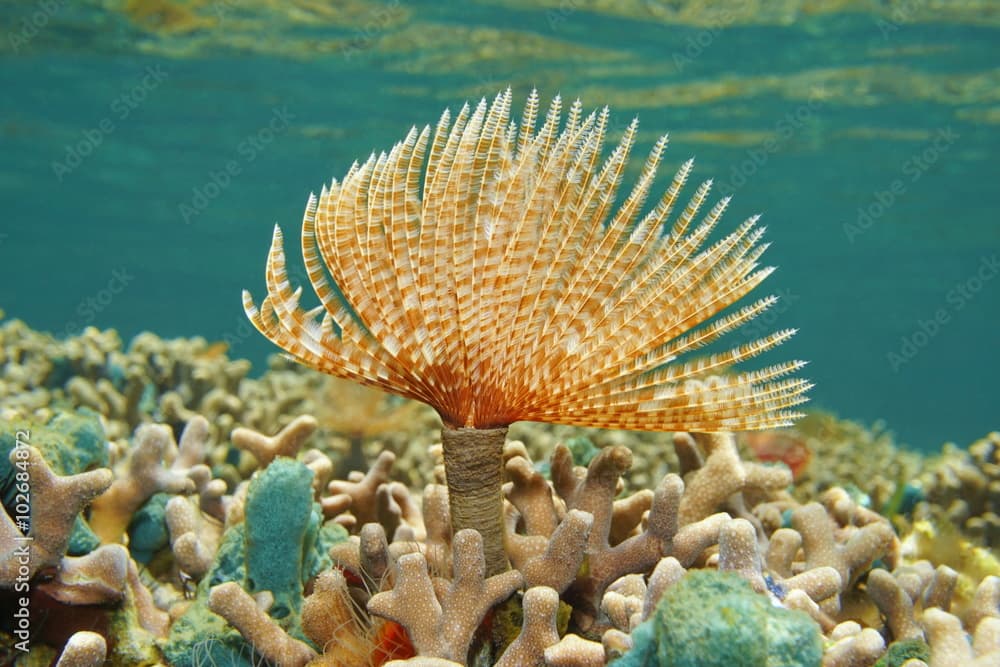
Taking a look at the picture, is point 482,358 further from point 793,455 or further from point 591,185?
point 793,455

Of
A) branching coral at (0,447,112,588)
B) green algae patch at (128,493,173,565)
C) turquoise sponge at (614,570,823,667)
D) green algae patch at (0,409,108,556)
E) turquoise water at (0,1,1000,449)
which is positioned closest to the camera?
turquoise sponge at (614,570,823,667)

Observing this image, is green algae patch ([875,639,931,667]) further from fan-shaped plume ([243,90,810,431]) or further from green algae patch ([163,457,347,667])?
green algae patch ([163,457,347,667])

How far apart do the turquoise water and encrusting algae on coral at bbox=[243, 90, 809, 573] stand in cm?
293

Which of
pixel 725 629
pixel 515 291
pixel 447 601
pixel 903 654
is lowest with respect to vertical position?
pixel 447 601

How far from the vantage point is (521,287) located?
2.38 m

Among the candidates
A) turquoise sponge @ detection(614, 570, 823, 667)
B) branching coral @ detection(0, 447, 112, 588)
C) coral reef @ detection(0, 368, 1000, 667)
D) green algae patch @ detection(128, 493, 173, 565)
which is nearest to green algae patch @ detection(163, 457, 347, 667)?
coral reef @ detection(0, 368, 1000, 667)

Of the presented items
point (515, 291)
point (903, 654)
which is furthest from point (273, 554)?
point (903, 654)

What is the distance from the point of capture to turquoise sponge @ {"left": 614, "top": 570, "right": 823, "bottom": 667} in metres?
1.55

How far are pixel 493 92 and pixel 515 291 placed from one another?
24384 mm

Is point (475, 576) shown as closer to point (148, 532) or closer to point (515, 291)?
point (515, 291)

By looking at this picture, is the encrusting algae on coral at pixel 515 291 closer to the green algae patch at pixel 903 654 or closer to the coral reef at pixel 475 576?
the coral reef at pixel 475 576

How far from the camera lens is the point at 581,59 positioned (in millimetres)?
22250

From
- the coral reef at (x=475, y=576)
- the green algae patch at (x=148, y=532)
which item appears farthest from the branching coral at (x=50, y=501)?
the green algae patch at (x=148, y=532)

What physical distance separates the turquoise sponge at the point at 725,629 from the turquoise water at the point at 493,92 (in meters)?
3.83
